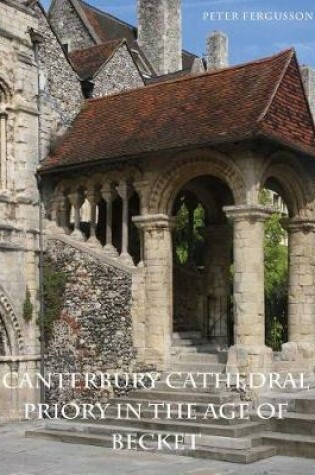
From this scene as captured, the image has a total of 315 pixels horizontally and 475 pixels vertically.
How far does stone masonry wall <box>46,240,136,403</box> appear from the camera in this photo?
14023mm

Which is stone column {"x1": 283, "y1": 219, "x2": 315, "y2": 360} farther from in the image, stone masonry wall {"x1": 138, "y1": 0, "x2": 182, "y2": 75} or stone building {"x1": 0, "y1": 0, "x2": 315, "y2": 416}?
stone masonry wall {"x1": 138, "y1": 0, "x2": 182, "y2": 75}

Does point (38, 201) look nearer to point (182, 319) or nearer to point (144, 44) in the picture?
point (182, 319)

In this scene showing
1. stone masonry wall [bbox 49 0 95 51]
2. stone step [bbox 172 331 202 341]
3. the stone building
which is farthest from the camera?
stone masonry wall [bbox 49 0 95 51]

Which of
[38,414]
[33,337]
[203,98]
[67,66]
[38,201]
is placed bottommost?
[38,414]

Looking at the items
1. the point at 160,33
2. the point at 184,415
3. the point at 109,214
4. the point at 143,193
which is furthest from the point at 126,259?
the point at 160,33

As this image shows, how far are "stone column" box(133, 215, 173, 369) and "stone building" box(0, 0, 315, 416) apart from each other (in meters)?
0.02

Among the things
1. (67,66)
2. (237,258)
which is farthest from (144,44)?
(237,258)

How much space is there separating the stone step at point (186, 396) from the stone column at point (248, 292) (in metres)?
0.61

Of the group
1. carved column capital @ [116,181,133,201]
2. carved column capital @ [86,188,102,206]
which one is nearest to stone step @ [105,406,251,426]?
carved column capital @ [116,181,133,201]

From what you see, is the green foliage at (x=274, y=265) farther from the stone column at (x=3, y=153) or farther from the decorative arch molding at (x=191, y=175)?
the stone column at (x=3, y=153)

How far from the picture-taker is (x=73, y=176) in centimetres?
1534

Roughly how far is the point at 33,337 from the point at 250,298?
4.00m

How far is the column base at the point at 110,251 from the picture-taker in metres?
14.8

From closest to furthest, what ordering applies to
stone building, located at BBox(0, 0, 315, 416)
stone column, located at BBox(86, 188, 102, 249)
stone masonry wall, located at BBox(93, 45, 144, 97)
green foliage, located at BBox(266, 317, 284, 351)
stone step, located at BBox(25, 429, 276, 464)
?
stone step, located at BBox(25, 429, 276, 464) < stone building, located at BBox(0, 0, 315, 416) < stone column, located at BBox(86, 188, 102, 249) < stone masonry wall, located at BBox(93, 45, 144, 97) < green foliage, located at BBox(266, 317, 284, 351)
